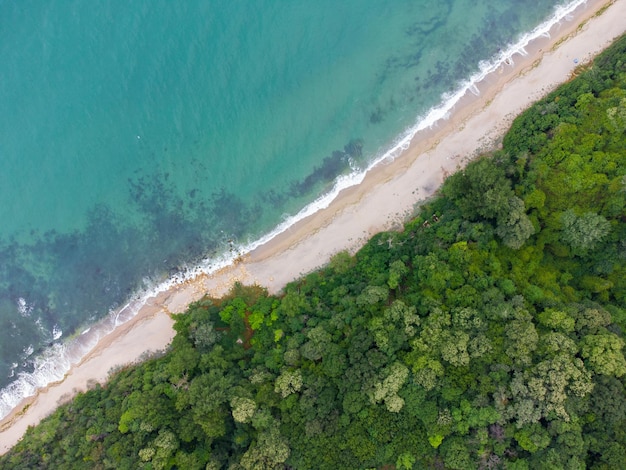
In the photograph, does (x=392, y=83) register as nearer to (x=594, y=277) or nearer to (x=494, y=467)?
(x=594, y=277)

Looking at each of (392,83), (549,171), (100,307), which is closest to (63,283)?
(100,307)

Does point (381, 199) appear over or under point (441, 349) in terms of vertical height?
over

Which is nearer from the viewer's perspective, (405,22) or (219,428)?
(219,428)

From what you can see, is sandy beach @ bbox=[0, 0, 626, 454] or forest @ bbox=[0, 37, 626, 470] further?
sandy beach @ bbox=[0, 0, 626, 454]

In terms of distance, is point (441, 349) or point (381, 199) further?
A: point (381, 199)

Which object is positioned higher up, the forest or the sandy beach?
the sandy beach
